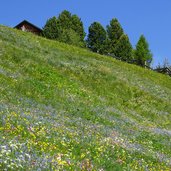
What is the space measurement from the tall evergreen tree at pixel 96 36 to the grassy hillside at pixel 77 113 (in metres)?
42.2

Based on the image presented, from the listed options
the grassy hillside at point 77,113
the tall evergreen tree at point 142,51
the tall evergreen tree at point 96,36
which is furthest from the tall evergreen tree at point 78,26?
the grassy hillside at point 77,113

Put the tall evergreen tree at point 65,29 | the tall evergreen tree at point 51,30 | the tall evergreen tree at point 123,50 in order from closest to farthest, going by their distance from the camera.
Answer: the tall evergreen tree at point 65,29, the tall evergreen tree at point 51,30, the tall evergreen tree at point 123,50

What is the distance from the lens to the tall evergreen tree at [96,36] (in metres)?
101

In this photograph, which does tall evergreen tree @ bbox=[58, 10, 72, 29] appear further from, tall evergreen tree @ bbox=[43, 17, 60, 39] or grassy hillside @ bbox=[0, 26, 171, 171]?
grassy hillside @ bbox=[0, 26, 171, 171]

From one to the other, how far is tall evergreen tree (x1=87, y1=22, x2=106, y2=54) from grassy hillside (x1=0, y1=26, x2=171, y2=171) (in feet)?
139

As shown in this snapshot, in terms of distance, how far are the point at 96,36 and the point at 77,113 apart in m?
77.4

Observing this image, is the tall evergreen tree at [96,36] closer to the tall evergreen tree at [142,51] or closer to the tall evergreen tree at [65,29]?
the tall evergreen tree at [65,29]

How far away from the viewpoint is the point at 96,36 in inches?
3999

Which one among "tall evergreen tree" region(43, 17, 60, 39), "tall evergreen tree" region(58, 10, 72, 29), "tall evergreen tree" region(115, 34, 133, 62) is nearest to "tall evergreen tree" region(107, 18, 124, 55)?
"tall evergreen tree" region(115, 34, 133, 62)

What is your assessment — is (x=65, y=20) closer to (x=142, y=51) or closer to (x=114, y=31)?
(x=114, y=31)

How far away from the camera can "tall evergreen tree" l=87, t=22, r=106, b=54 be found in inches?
3994

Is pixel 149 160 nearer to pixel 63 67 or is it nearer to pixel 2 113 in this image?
pixel 2 113

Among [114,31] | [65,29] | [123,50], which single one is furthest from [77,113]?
[114,31]

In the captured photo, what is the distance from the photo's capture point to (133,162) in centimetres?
1459
